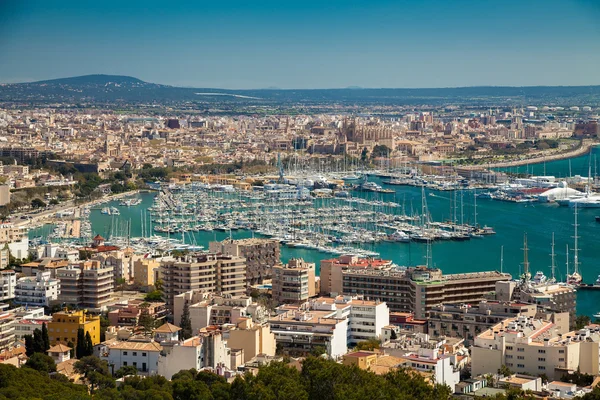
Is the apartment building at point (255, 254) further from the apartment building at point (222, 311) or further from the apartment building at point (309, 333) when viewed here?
the apartment building at point (309, 333)

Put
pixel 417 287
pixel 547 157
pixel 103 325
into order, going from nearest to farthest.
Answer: pixel 103 325 → pixel 417 287 → pixel 547 157

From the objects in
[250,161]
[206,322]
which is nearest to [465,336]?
[206,322]

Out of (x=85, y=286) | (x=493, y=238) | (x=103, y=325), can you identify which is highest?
(x=85, y=286)

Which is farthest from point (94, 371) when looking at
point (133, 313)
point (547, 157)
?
point (547, 157)

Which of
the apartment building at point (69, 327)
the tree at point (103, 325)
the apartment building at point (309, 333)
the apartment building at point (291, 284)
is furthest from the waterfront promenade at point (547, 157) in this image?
the apartment building at point (69, 327)

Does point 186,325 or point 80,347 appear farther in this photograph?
point 186,325

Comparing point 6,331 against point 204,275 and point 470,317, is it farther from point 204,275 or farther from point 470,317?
point 470,317
